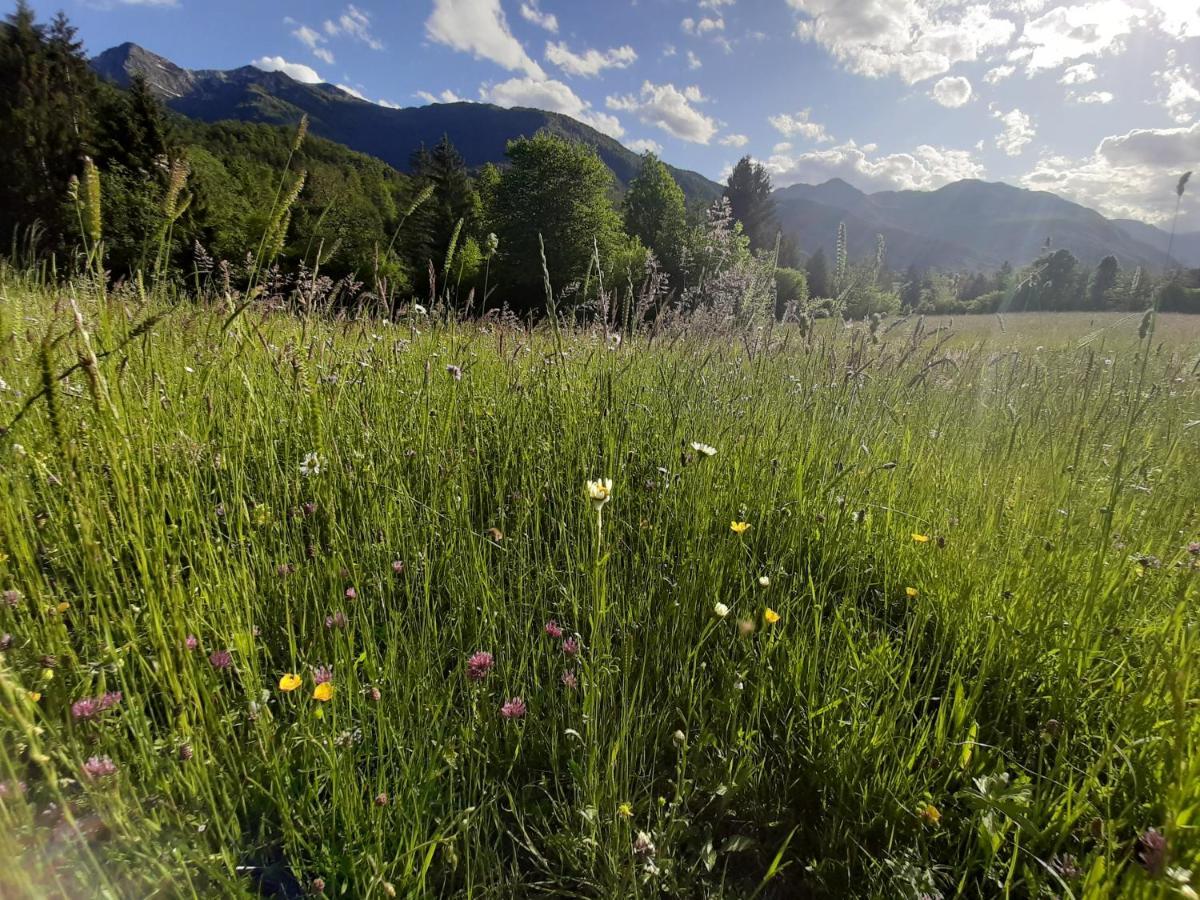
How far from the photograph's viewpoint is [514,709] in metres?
1.18

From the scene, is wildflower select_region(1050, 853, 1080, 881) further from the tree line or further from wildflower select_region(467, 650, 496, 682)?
the tree line

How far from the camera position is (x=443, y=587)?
156cm

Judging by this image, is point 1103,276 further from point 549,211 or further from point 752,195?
point 752,195

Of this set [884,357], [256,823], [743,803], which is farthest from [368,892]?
[884,357]

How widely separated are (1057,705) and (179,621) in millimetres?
1835

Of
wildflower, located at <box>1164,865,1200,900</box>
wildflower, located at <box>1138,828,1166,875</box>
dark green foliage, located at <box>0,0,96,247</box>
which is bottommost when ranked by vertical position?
wildflower, located at <box>1138,828,1166,875</box>

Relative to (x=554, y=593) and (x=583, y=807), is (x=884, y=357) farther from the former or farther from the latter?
(x=583, y=807)

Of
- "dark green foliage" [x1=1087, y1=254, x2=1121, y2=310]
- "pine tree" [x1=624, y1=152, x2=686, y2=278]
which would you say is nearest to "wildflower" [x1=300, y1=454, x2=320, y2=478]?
"dark green foliage" [x1=1087, y1=254, x2=1121, y2=310]

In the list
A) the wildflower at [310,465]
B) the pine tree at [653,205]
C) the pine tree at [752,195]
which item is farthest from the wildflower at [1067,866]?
the pine tree at [752,195]

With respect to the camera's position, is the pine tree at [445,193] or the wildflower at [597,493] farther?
the pine tree at [445,193]

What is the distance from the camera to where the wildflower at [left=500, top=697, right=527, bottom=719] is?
1.16 m

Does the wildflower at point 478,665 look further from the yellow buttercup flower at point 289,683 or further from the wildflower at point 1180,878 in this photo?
the wildflower at point 1180,878

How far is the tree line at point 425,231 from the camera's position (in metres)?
2.05

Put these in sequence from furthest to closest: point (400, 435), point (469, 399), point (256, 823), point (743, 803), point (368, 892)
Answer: point (469, 399) < point (400, 435) < point (743, 803) < point (256, 823) < point (368, 892)
